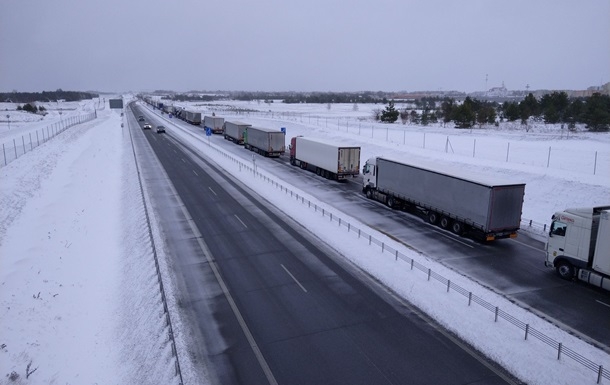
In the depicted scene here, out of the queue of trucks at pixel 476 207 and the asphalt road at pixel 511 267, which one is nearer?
the asphalt road at pixel 511 267

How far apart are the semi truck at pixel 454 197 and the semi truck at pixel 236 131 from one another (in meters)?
40.0

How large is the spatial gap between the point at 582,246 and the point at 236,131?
58.0m

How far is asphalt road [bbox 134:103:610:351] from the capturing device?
15.3 m

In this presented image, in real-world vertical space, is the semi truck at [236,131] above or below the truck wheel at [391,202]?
above

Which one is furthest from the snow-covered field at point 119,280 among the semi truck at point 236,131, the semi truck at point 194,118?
the semi truck at point 194,118

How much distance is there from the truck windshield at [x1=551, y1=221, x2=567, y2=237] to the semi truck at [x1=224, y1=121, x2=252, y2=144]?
2057 inches

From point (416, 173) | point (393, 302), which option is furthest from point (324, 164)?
point (393, 302)

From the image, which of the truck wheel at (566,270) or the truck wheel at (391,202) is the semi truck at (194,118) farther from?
the truck wheel at (566,270)

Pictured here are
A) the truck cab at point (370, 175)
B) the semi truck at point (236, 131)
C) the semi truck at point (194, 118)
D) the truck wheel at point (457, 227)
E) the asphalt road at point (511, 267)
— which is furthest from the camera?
the semi truck at point (194, 118)

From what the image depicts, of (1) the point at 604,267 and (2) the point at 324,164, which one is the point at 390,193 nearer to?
(2) the point at 324,164

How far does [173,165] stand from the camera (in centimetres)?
4809

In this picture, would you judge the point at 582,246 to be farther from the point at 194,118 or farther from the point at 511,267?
the point at 194,118

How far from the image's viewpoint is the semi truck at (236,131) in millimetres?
68250

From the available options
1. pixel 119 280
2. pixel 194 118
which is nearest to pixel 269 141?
pixel 119 280
